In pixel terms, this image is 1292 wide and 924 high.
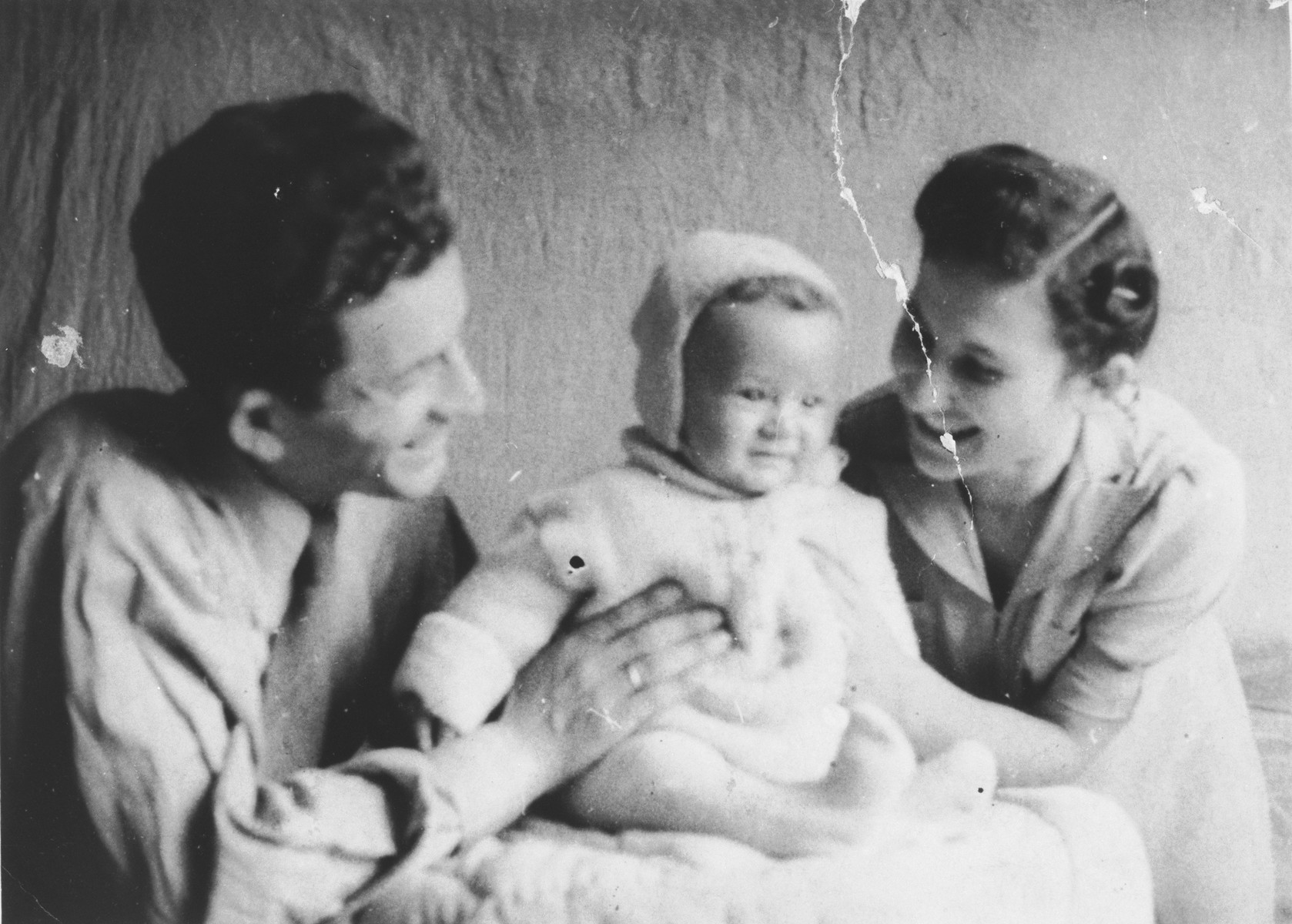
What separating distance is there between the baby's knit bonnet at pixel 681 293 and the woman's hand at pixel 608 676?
22cm

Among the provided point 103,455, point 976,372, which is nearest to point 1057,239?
point 976,372

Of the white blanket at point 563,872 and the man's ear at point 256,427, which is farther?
the man's ear at point 256,427

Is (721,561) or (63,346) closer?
(721,561)

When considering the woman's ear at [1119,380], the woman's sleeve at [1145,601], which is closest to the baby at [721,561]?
the woman's sleeve at [1145,601]

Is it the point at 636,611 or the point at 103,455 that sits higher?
the point at 103,455

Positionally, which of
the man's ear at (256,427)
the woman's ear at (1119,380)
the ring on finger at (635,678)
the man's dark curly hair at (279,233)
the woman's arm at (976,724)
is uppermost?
the man's dark curly hair at (279,233)

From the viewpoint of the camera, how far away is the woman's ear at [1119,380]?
6.29 ft

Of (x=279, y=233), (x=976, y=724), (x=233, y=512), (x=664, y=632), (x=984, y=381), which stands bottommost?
(x=976, y=724)

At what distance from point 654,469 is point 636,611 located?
178mm

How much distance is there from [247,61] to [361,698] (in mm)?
840

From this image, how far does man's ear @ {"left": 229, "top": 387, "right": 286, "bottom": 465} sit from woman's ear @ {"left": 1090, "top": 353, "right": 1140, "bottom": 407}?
1035mm

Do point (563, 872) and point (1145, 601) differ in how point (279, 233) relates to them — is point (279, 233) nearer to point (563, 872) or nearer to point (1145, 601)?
point (563, 872)

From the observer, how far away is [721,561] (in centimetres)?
187

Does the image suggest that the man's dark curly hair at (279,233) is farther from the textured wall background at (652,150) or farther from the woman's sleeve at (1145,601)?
the woman's sleeve at (1145,601)
